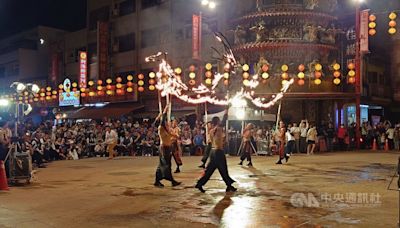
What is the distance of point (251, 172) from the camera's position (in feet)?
44.9

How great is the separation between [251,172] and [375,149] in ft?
43.4

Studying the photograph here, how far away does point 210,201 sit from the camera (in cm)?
885

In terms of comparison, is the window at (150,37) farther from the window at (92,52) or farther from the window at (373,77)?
the window at (373,77)

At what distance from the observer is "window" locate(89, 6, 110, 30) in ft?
118

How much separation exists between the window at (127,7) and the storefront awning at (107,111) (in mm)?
7711

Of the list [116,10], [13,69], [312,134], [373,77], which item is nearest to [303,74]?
[312,134]

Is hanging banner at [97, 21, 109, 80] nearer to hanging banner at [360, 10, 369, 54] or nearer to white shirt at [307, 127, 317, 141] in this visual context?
white shirt at [307, 127, 317, 141]

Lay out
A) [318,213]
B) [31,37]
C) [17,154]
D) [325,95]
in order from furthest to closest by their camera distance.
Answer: [31,37] → [325,95] → [17,154] → [318,213]

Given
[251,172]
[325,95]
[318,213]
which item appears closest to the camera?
[318,213]

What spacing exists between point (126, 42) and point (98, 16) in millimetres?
4316

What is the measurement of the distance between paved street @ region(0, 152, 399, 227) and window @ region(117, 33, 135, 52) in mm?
21366

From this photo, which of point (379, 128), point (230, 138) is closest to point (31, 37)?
point (230, 138)

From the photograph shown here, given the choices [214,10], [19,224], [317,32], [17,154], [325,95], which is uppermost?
[214,10]

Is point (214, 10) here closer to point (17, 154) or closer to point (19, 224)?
point (17, 154)
